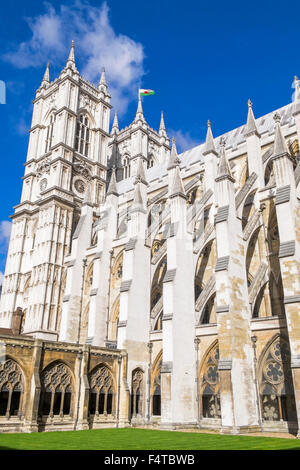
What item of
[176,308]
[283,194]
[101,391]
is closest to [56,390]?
[101,391]

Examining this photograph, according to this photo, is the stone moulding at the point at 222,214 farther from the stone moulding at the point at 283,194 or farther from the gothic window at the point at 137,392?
the gothic window at the point at 137,392

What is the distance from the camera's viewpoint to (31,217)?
43.1 meters

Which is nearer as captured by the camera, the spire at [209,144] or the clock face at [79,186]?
the spire at [209,144]

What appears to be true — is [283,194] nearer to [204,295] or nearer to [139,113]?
[204,295]

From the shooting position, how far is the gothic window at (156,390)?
2291 centimetres

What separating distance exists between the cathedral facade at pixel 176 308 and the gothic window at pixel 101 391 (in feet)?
0.24

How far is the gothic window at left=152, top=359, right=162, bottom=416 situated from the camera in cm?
2291

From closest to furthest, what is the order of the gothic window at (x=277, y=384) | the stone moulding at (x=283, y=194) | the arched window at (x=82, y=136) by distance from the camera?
the gothic window at (x=277, y=384) → the stone moulding at (x=283, y=194) → the arched window at (x=82, y=136)

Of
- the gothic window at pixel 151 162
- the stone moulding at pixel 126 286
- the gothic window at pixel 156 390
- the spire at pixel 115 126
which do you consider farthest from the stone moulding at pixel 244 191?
the spire at pixel 115 126

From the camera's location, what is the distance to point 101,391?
71.8 ft

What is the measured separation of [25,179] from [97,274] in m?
20.0
